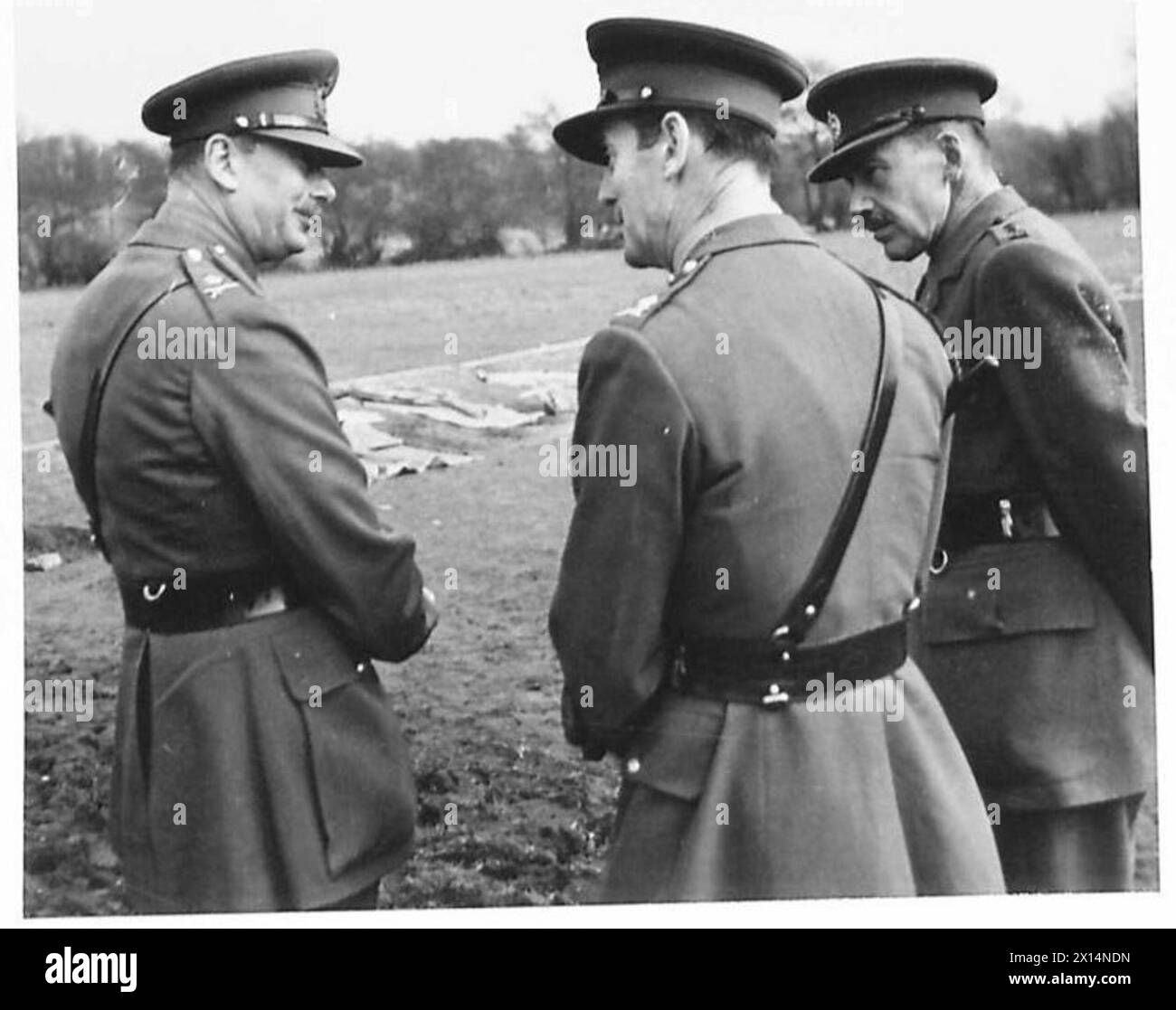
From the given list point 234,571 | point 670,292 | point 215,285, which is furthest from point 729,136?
point 234,571

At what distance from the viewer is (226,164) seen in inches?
119

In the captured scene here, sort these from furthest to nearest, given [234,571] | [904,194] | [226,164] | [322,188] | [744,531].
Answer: [904,194], [322,188], [226,164], [234,571], [744,531]

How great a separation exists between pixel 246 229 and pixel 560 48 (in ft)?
2.65

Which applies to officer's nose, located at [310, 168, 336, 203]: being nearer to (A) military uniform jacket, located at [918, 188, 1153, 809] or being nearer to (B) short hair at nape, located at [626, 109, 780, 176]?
(B) short hair at nape, located at [626, 109, 780, 176]

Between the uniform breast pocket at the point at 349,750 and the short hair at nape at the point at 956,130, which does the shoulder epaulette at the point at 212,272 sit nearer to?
the uniform breast pocket at the point at 349,750

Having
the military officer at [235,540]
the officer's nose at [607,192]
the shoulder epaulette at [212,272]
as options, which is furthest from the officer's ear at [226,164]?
the officer's nose at [607,192]

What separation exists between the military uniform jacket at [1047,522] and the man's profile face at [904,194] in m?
0.06

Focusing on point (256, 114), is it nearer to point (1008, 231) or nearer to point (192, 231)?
point (192, 231)

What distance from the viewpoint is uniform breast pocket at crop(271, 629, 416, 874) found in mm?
2998

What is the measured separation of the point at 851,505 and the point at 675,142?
749 mm

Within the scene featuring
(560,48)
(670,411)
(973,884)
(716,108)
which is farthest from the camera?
(560,48)
